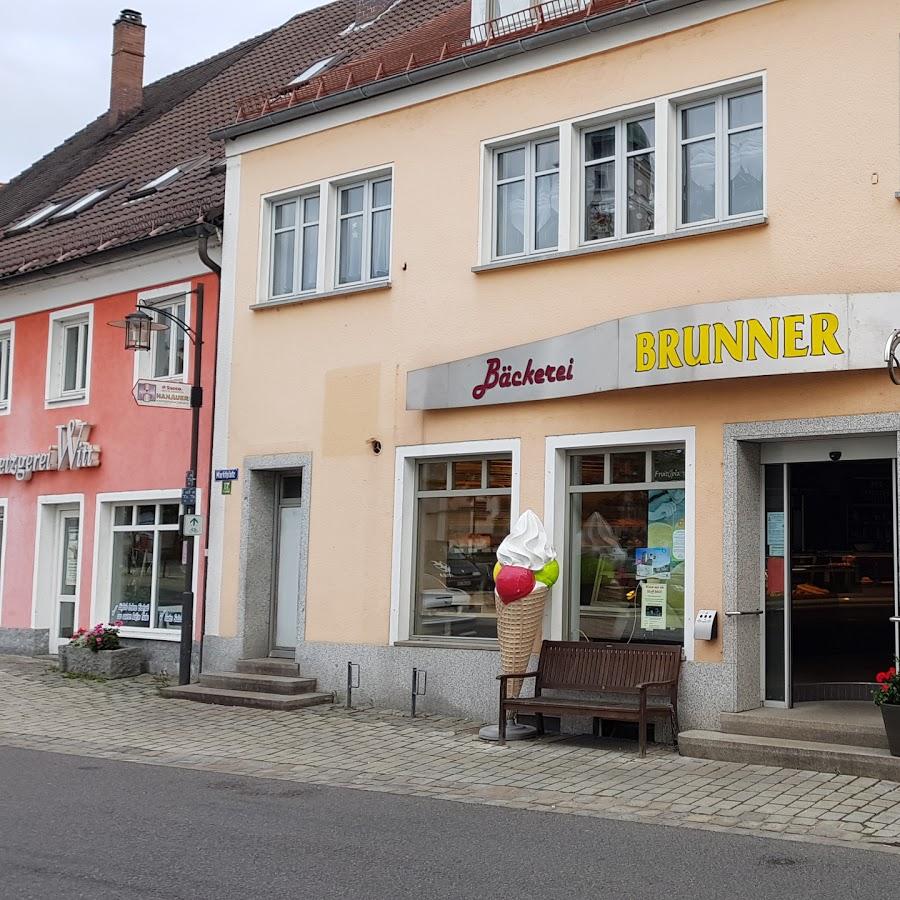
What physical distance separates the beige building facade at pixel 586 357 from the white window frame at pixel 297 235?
4cm

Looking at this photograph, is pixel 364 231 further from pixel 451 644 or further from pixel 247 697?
pixel 247 697

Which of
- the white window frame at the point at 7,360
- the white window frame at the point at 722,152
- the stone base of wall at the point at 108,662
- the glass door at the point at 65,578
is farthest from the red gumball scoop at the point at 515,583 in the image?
the white window frame at the point at 7,360

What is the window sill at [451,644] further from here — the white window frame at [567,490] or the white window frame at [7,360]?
the white window frame at [7,360]

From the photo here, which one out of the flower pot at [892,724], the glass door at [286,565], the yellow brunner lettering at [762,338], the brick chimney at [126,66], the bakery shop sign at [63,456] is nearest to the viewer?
the flower pot at [892,724]

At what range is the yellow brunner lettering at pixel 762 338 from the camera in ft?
35.1

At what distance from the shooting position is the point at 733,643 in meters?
11.1

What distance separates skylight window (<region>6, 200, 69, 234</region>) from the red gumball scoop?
13.0 m

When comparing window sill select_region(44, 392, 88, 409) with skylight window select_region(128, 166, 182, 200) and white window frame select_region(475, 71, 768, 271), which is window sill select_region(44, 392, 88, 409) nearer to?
skylight window select_region(128, 166, 182, 200)

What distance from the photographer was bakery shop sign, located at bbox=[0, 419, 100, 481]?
59.7ft

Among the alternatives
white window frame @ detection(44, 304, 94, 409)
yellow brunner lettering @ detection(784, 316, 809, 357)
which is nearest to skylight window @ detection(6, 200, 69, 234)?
white window frame @ detection(44, 304, 94, 409)

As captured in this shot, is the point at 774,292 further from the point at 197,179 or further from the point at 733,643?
the point at 197,179

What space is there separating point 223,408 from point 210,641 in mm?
2863

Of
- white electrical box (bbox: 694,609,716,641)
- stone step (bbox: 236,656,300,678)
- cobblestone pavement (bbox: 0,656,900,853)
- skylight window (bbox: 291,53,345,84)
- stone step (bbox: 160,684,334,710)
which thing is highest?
skylight window (bbox: 291,53,345,84)

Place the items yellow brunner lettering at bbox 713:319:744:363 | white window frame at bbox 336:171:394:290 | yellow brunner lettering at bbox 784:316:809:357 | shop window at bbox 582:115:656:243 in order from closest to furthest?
yellow brunner lettering at bbox 784:316:809:357
yellow brunner lettering at bbox 713:319:744:363
shop window at bbox 582:115:656:243
white window frame at bbox 336:171:394:290
